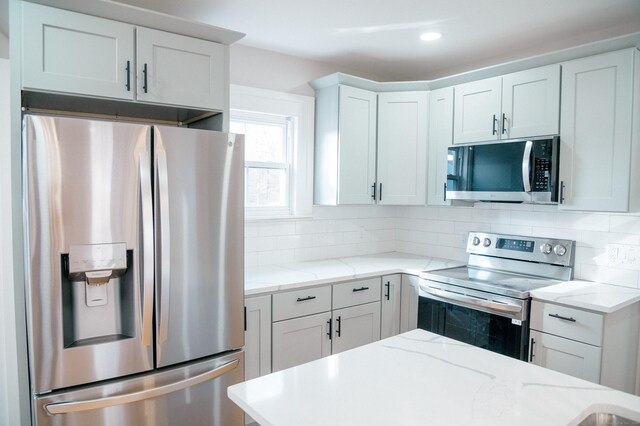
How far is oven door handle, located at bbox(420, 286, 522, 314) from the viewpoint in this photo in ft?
8.09

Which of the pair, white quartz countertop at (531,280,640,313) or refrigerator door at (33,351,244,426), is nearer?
refrigerator door at (33,351,244,426)

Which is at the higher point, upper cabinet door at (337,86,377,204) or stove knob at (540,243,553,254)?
upper cabinet door at (337,86,377,204)

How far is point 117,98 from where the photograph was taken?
196 centimetres

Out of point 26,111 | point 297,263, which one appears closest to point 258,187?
point 297,263

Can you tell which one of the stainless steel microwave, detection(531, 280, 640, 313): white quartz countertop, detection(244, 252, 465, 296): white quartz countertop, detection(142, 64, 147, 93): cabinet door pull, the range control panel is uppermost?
detection(142, 64, 147, 93): cabinet door pull

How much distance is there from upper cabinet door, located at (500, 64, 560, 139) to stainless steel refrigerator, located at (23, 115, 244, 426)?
183 cm

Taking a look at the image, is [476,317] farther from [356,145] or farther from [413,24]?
[413,24]

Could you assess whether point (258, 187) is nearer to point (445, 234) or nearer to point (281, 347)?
point (281, 347)

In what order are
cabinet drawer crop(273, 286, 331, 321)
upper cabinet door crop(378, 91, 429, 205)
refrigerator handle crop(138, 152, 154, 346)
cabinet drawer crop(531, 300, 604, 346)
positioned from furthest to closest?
upper cabinet door crop(378, 91, 429, 205)
cabinet drawer crop(273, 286, 331, 321)
cabinet drawer crop(531, 300, 604, 346)
refrigerator handle crop(138, 152, 154, 346)

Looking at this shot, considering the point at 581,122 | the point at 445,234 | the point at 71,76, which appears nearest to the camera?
the point at 71,76

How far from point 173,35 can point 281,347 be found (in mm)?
1843

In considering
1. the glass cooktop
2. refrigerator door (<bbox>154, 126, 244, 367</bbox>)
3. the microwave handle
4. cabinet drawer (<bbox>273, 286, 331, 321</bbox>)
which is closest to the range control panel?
the glass cooktop

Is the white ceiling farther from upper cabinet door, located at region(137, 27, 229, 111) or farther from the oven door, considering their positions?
the oven door

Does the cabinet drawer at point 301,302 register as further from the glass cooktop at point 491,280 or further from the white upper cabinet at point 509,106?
the white upper cabinet at point 509,106
